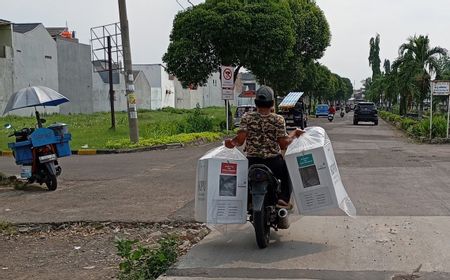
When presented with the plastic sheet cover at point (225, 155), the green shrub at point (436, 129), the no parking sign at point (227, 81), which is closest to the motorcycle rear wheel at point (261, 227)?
the plastic sheet cover at point (225, 155)

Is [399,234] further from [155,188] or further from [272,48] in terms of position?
[272,48]

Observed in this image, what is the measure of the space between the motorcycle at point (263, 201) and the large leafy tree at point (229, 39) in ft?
72.8

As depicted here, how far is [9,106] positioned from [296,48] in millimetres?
30436

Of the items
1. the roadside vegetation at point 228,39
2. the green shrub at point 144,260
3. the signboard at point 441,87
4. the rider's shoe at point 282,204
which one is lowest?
the green shrub at point 144,260

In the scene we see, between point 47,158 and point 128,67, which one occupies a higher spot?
point 128,67

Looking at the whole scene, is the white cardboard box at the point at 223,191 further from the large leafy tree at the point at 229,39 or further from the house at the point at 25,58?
the house at the point at 25,58

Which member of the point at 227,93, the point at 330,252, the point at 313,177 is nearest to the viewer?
the point at 330,252

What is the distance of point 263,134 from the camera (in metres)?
6.41

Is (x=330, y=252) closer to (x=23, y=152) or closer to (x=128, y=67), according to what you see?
(x=23, y=152)

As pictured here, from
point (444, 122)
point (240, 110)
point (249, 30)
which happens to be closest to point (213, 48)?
point (249, 30)

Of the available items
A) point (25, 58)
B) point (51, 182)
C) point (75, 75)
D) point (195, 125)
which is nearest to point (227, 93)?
point (195, 125)

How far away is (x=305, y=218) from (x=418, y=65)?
32702 mm

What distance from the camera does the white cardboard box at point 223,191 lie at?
6160 mm

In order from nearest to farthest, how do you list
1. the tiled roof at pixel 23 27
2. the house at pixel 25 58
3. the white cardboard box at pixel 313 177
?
the white cardboard box at pixel 313 177
the house at pixel 25 58
the tiled roof at pixel 23 27
